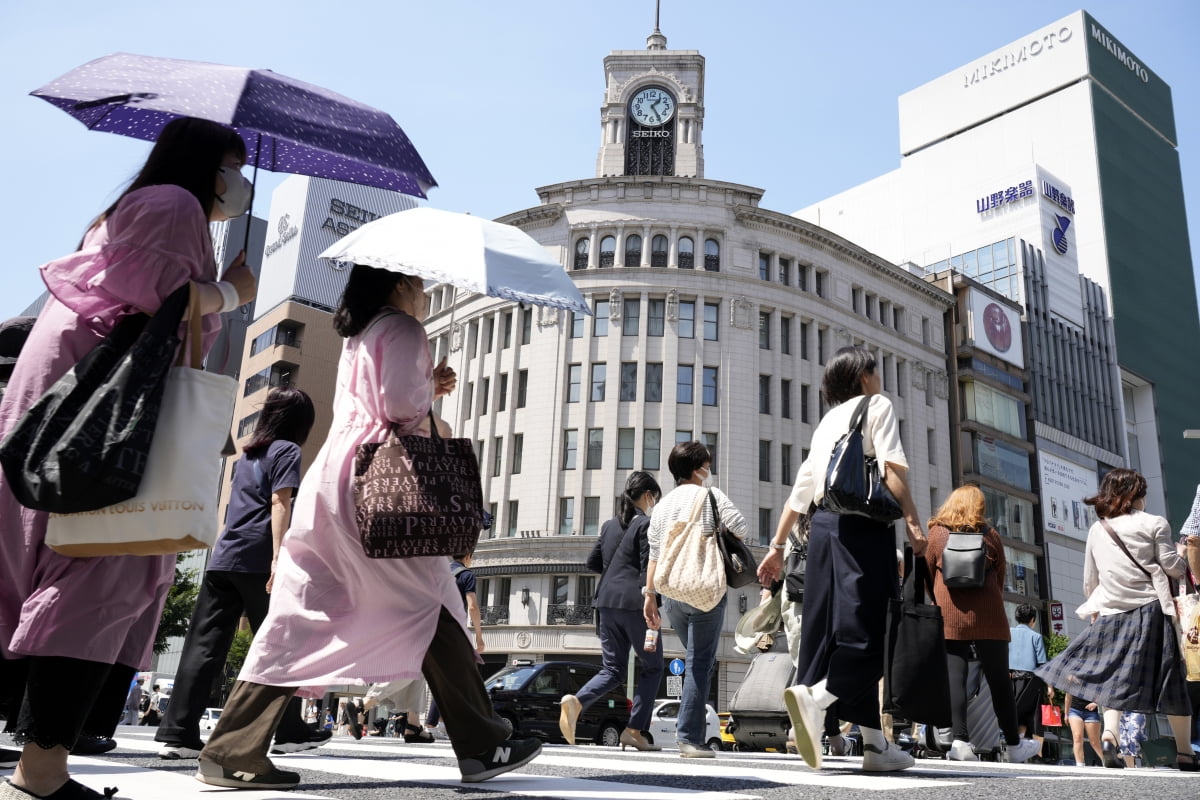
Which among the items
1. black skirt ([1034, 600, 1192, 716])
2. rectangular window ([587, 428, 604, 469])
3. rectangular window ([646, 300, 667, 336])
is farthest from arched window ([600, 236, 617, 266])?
black skirt ([1034, 600, 1192, 716])

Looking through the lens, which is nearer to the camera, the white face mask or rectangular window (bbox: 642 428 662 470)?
the white face mask

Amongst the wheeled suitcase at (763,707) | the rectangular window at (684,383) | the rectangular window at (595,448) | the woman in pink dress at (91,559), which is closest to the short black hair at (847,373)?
the woman in pink dress at (91,559)

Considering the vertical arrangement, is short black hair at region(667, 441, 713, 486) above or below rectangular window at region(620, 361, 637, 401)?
below

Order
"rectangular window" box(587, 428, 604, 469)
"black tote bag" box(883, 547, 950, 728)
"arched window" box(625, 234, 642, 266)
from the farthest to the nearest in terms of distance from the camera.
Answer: "arched window" box(625, 234, 642, 266) < "rectangular window" box(587, 428, 604, 469) < "black tote bag" box(883, 547, 950, 728)

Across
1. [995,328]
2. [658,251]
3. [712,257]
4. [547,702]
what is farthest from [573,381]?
[547,702]

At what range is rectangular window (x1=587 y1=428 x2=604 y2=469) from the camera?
40.5m

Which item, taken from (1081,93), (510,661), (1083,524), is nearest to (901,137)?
(1081,93)

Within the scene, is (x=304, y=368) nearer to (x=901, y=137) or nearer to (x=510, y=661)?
(x=510, y=661)

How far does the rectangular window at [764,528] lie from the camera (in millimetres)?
39991

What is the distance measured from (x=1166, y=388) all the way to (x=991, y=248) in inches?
886

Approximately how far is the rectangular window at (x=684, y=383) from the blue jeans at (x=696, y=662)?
35.4 m

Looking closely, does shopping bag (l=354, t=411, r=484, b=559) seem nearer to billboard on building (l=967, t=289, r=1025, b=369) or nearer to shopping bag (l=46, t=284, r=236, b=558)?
shopping bag (l=46, t=284, r=236, b=558)

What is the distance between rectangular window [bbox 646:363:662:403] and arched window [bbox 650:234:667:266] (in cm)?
476

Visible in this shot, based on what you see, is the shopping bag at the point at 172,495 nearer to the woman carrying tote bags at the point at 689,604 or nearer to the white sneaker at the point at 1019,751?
the woman carrying tote bags at the point at 689,604
